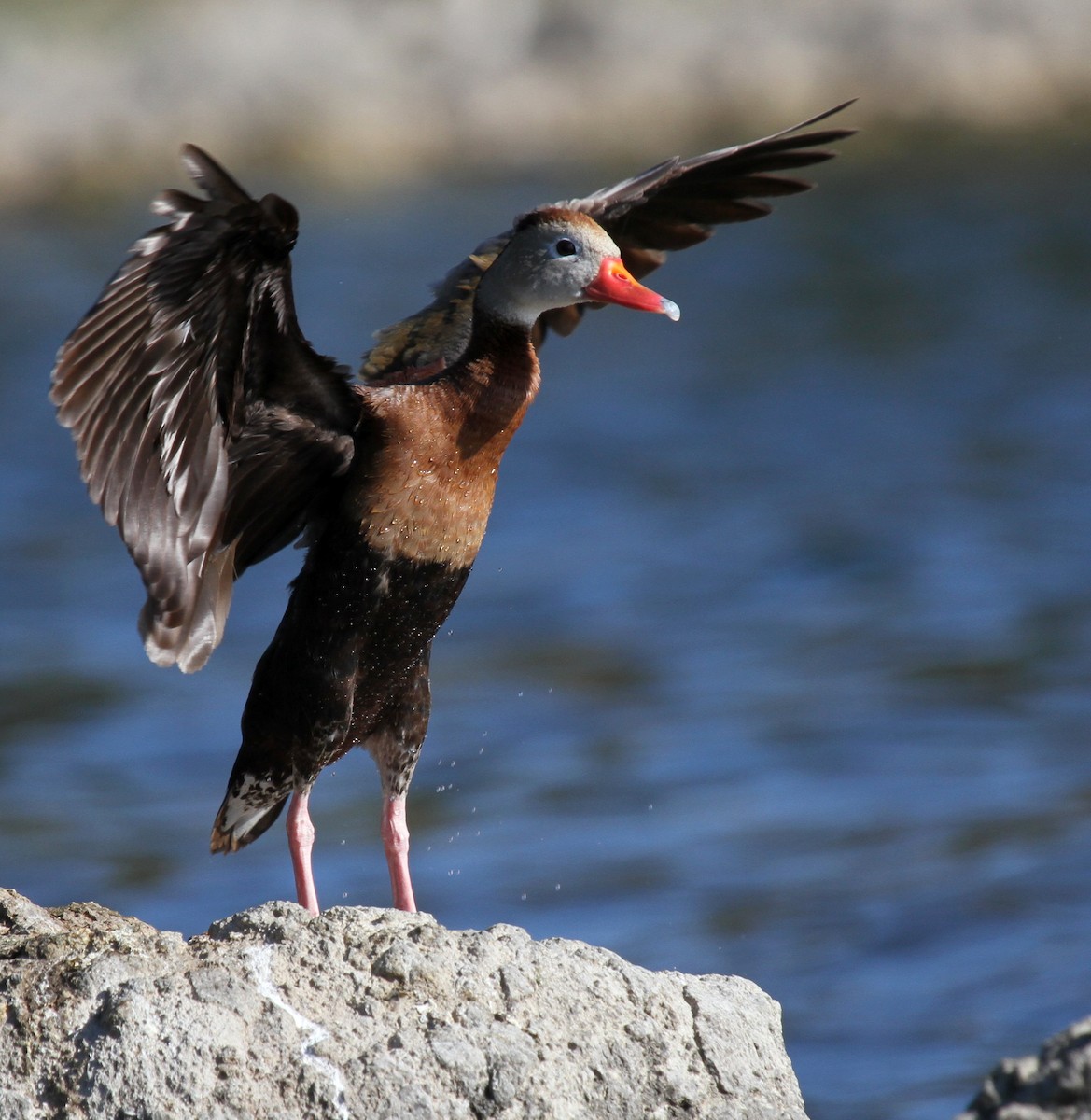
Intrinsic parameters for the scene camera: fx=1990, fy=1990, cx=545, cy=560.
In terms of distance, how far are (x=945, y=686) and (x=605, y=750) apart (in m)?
2.43

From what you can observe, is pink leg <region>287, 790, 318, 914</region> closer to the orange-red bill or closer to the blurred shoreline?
the orange-red bill

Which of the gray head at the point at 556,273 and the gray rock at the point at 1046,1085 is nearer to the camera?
the gray rock at the point at 1046,1085

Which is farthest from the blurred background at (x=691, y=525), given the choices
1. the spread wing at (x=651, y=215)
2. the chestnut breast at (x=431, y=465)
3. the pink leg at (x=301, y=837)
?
the spread wing at (x=651, y=215)

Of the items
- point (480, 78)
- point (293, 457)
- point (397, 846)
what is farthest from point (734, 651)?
point (480, 78)

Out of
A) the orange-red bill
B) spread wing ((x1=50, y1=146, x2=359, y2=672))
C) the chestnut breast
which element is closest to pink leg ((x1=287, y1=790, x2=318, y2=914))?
spread wing ((x1=50, y1=146, x2=359, y2=672))

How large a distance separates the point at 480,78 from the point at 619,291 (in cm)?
2114

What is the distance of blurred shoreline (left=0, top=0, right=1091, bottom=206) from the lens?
2539cm

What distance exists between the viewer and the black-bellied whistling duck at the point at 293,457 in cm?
544

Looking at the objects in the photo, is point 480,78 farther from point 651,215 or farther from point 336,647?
point 336,647

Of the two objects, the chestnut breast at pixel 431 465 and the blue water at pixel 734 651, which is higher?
the blue water at pixel 734 651

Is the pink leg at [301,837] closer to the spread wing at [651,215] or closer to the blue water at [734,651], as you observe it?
the spread wing at [651,215]

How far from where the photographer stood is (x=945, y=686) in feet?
43.2

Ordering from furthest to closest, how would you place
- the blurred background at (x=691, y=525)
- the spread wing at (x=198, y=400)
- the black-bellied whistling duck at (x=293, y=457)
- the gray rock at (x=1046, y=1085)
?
the blurred background at (x=691, y=525), the black-bellied whistling duck at (x=293, y=457), the spread wing at (x=198, y=400), the gray rock at (x=1046, y=1085)

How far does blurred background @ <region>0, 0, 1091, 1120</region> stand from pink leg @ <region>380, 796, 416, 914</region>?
6.85ft
